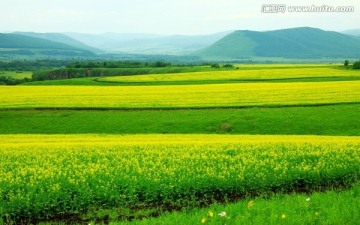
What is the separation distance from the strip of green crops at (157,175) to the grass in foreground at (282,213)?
1.55 meters

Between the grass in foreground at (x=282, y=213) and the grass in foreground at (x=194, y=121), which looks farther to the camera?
the grass in foreground at (x=194, y=121)

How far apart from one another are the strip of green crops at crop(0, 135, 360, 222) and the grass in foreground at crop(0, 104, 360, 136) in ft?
46.4

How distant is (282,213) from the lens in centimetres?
1031

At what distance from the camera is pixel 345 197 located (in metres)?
11.8

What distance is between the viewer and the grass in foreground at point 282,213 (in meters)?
9.70

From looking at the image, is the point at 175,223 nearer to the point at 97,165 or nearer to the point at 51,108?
the point at 97,165

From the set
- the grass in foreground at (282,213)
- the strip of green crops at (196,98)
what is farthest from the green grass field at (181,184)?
the strip of green crops at (196,98)

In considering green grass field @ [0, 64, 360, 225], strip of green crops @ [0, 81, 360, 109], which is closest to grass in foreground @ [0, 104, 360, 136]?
strip of green crops @ [0, 81, 360, 109]

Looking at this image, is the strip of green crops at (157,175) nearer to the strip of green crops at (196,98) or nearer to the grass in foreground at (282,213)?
the grass in foreground at (282,213)

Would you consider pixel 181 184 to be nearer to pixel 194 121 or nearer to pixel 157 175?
pixel 157 175

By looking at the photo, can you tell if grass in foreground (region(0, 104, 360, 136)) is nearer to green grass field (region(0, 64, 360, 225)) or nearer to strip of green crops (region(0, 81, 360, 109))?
strip of green crops (region(0, 81, 360, 109))

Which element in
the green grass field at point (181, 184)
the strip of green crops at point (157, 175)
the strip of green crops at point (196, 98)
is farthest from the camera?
the strip of green crops at point (196, 98)

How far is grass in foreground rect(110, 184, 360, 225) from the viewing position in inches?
382

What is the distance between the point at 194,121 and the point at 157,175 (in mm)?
20372
